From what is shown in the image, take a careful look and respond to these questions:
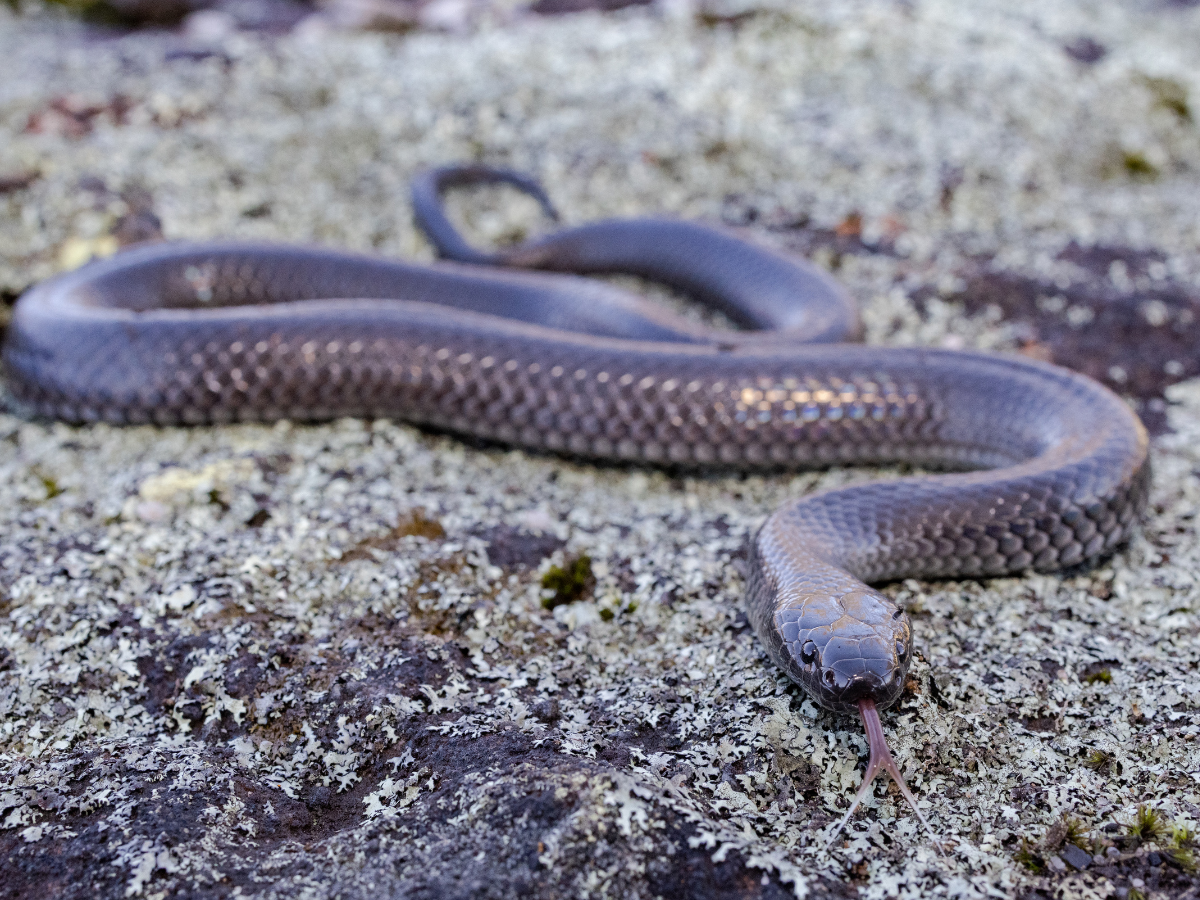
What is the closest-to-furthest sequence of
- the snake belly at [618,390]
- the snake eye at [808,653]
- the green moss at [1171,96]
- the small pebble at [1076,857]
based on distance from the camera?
the small pebble at [1076,857] → the snake eye at [808,653] → the snake belly at [618,390] → the green moss at [1171,96]

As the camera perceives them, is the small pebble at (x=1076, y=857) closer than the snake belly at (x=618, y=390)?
Yes

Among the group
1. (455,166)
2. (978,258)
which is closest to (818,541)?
(978,258)

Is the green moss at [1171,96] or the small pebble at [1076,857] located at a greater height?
the green moss at [1171,96]

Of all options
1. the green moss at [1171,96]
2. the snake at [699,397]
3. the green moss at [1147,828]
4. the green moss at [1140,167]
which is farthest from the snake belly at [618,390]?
the green moss at [1171,96]

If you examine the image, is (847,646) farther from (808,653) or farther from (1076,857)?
(1076,857)

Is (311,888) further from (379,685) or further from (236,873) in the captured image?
(379,685)

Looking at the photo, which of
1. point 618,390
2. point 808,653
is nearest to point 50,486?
point 618,390

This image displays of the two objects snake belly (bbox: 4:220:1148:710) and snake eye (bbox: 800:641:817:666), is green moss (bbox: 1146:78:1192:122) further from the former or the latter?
snake eye (bbox: 800:641:817:666)

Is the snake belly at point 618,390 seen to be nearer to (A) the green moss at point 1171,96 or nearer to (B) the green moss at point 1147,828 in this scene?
(B) the green moss at point 1147,828
